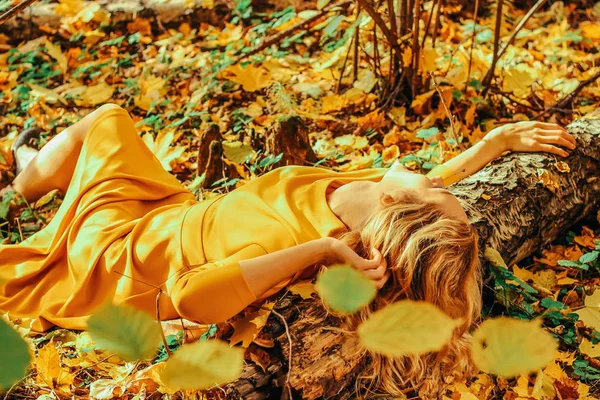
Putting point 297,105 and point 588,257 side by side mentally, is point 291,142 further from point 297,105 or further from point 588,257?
point 588,257

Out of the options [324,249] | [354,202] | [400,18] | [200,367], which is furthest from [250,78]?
[200,367]

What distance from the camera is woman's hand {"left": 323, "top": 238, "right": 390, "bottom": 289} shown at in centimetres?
158

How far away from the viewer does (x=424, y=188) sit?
1.79 metres

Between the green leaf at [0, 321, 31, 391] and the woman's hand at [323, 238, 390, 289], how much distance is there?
44.7 inches

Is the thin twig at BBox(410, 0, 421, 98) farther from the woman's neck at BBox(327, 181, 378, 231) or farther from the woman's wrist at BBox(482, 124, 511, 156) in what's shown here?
the woman's neck at BBox(327, 181, 378, 231)

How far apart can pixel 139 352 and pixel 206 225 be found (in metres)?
1.24

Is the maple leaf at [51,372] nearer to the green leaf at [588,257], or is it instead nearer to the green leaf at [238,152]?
the green leaf at [238,152]

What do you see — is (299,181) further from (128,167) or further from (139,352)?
(139,352)

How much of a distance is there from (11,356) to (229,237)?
1.29m

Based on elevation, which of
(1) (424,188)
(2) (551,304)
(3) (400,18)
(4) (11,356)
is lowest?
(2) (551,304)

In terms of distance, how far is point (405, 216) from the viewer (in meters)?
1.69

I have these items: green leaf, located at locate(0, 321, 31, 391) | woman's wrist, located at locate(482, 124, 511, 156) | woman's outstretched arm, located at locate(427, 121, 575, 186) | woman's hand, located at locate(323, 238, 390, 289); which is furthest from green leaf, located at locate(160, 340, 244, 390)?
woman's wrist, located at locate(482, 124, 511, 156)

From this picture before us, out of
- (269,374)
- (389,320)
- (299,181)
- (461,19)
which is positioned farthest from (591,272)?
(461,19)

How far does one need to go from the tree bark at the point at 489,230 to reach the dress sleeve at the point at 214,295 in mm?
100
